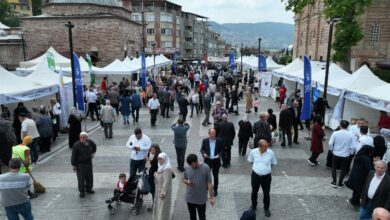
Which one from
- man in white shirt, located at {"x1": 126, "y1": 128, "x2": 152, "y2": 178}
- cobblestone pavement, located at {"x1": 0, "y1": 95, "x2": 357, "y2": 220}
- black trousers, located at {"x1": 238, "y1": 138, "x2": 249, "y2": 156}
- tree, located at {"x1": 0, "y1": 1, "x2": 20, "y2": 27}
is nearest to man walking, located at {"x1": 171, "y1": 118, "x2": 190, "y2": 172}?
cobblestone pavement, located at {"x1": 0, "y1": 95, "x2": 357, "y2": 220}

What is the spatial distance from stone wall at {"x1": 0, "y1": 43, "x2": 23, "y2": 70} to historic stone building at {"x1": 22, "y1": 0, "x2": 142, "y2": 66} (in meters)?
1.05

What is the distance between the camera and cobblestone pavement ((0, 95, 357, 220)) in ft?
23.2

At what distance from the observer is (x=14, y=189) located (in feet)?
18.2

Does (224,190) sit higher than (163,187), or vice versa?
(163,187)

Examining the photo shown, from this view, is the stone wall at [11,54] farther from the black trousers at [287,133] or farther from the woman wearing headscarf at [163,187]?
the woman wearing headscarf at [163,187]

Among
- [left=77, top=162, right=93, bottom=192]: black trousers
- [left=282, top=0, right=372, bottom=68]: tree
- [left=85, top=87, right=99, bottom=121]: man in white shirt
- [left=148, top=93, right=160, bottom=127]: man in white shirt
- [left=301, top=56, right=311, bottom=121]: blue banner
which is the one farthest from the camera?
[left=282, top=0, right=372, bottom=68]: tree

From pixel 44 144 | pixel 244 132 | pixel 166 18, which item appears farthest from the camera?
pixel 166 18

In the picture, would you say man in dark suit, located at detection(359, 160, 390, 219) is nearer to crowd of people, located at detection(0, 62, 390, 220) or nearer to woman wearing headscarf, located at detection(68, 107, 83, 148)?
crowd of people, located at detection(0, 62, 390, 220)

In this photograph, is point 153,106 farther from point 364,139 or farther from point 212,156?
point 364,139

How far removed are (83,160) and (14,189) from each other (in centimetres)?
215

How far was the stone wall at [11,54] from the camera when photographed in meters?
40.3

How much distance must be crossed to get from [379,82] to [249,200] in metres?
9.75

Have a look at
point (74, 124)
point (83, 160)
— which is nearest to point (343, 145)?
point (83, 160)

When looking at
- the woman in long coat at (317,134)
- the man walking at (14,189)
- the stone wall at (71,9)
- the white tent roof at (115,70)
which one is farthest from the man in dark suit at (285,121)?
the stone wall at (71,9)
